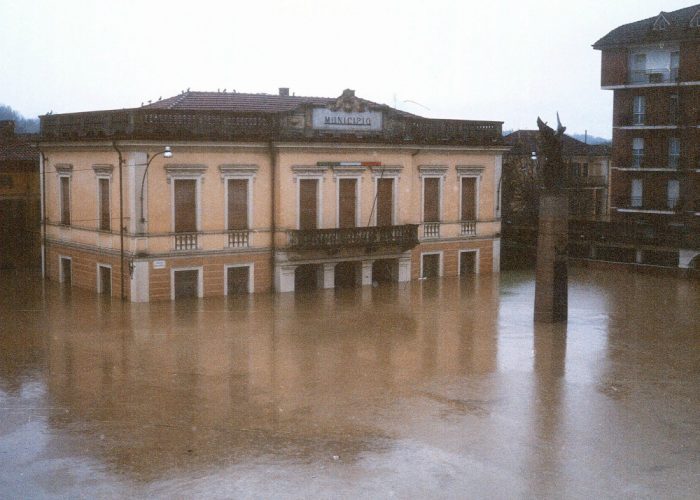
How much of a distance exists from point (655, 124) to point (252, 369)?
37017mm

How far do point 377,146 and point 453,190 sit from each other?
5438 millimetres

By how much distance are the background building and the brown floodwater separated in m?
8.85

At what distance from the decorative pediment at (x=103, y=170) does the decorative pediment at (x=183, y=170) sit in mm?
2314

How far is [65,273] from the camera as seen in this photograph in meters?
40.2

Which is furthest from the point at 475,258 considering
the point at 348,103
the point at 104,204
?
the point at 104,204

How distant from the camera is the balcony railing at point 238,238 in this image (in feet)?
121

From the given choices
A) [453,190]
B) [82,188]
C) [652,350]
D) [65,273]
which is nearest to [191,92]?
[82,188]

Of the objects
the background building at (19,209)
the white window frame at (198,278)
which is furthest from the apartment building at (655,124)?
the background building at (19,209)

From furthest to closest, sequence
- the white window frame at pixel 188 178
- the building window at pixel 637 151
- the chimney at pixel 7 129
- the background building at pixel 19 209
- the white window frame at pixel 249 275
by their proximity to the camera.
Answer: the building window at pixel 637 151 → the chimney at pixel 7 129 → the background building at pixel 19 209 → the white window frame at pixel 249 275 → the white window frame at pixel 188 178

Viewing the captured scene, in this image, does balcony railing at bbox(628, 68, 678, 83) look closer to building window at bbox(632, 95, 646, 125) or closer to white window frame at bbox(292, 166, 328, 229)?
building window at bbox(632, 95, 646, 125)

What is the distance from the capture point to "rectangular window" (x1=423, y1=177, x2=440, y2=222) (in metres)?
42.8

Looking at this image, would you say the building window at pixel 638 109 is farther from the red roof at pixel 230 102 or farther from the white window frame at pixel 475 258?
the red roof at pixel 230 102

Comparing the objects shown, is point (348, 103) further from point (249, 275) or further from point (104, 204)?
point (104, 204)

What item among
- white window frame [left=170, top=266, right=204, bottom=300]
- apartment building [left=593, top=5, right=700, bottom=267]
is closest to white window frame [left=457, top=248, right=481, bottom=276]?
apartment building [left=593, top=5, right=700, bottom=267]
